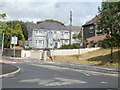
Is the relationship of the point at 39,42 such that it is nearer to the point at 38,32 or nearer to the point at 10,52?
the point at 38,32

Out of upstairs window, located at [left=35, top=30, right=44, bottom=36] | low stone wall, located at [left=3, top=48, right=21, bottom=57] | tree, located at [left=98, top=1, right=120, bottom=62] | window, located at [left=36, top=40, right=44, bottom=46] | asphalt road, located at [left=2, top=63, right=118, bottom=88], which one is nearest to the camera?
asphalt road, located at [left=2, top=63, right=118, bottom=88]

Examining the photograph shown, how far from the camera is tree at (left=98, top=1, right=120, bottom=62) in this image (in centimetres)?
2395

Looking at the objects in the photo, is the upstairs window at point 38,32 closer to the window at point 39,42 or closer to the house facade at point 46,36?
the house facade at point 46,36

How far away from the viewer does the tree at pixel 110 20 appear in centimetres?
2395

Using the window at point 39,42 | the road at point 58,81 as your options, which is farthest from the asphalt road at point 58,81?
the window at point 39,42

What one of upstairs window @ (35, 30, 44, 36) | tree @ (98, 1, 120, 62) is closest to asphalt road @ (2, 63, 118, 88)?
tree @ (98, 1, 120, 62)

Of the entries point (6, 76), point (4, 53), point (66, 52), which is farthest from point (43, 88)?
point (4, 53)

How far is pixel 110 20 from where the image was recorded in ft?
78.7

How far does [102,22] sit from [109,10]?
4.92 ft

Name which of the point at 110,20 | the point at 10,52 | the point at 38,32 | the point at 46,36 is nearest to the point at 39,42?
the point at 46,36

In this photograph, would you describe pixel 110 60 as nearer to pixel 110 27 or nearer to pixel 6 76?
pixel 110 27

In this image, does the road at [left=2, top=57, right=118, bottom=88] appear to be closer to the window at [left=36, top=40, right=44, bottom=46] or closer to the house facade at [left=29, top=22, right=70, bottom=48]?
the house facade at [left=29, top=22, right=70, bottom=48]

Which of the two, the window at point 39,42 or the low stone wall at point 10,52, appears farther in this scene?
the window at point 39,42

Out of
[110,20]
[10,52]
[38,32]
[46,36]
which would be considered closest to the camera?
[110,20]
